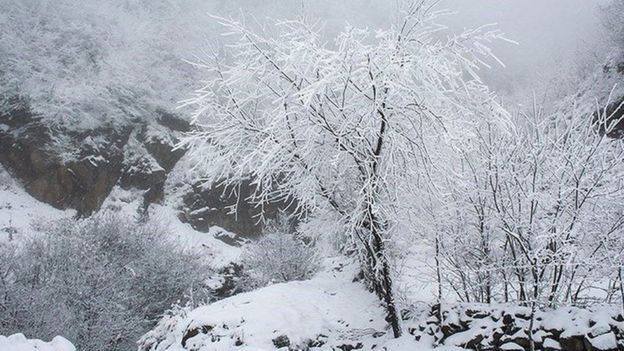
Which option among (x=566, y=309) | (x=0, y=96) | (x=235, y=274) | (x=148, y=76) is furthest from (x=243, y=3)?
(x=566, y=309)

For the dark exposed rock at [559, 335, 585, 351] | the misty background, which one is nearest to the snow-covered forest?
the dark exposed rock at [559, 335, 585, 351]

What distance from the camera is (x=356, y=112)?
205 inches

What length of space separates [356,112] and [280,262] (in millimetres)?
14914

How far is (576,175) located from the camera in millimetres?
5348

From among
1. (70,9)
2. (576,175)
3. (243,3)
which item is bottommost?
(576,175)

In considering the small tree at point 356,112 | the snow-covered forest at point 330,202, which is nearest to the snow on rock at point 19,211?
the snow-covered forest at point 330,202

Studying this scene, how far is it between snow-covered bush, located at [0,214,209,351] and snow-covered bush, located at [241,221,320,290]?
2550 mm

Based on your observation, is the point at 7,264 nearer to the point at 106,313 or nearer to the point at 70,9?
the point at 106,313

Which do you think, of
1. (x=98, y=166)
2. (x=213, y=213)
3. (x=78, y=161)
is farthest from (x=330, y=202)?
(x=78, y=161)

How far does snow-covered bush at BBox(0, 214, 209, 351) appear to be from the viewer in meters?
10.9

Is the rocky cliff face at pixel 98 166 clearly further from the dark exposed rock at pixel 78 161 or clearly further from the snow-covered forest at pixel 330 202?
the snow-covered forest at pixel 330 202

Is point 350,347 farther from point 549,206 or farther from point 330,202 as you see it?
point 549,206

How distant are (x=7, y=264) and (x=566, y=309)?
50.3 feet

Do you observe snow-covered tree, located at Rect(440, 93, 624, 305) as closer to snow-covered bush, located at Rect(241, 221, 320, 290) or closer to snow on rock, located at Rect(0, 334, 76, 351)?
snow on rock, located at Rect(0, 334, 76, 351)
